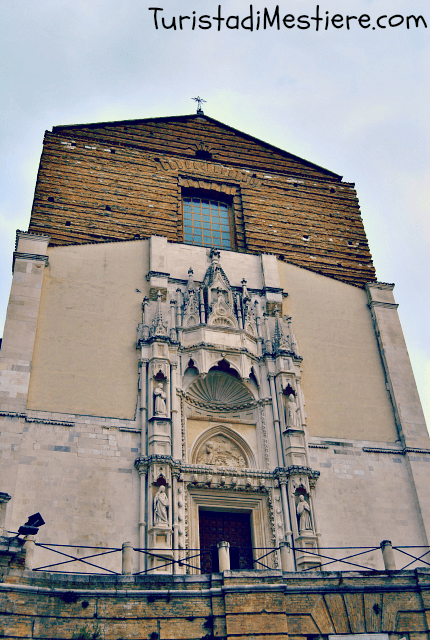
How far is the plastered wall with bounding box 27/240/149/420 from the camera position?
18422 millimetres

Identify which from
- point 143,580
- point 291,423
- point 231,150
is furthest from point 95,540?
point 231,150

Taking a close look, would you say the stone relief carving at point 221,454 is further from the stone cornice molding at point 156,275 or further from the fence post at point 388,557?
the stone cornice molding at point 156,275

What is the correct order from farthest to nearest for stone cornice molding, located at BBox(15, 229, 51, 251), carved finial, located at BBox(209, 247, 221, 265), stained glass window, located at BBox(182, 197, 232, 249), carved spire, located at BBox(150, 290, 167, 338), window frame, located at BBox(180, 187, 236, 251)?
window frame, located at BBox(180, 187, 236, 251) → stained glass window, located at BBox(182, 197, 232, 249) → carved finial, located at BBox(209, 247, 221, 265) → stone cornice molding, located at BBox(15, 229, 51, 251) → carved spire, located at BBox(150, 290, 167, 338)

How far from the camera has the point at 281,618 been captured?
44.2ft

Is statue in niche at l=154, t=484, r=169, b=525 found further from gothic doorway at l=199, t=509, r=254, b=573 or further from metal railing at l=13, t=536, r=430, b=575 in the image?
gothic doorway at l=199, t=509, r=254, b=573

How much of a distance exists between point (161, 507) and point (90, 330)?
19.1 feet

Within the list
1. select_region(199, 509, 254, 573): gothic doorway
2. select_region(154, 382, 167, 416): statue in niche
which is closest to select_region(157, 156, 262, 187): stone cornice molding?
select_region(154, 382, 167, 416): statue in niche

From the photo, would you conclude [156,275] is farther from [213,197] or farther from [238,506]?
[238,506]

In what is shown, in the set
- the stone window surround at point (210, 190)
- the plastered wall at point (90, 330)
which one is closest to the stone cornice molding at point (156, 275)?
the plastered wall at point (90, 330)

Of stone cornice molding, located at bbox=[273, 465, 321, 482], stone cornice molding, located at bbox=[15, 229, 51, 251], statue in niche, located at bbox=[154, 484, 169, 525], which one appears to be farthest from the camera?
stone cornice molding, located at bbox=[15, 229, 51, 251]

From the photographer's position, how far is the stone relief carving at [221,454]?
61.8 ft

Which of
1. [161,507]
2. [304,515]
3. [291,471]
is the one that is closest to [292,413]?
[291,471]

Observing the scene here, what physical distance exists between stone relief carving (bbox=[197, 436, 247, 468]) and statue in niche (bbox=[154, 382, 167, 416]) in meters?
1.70

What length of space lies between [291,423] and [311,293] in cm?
570
